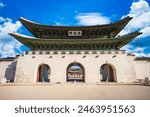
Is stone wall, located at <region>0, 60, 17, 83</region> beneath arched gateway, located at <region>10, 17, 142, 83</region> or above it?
beneath

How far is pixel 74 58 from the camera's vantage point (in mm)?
16938

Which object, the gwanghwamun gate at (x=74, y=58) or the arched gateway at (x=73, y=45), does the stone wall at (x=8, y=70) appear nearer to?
the gwanghwamun gate at (x=74, y=58)

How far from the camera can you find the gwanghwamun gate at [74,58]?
53.6ft

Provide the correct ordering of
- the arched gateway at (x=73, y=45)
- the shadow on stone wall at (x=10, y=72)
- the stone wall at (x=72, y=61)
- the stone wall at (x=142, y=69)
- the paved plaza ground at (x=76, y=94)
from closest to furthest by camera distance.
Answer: the paved plaza ground at (x=76, y=94) < the stone wall at (x=72, y=61) < the arched gateway at (x=73, y=45) < the stone wall at (x=142, y=69) < the shadow on stone wall at (x=10, y=72)

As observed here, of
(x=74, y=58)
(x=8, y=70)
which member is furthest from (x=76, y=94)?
(x=8, y=70)

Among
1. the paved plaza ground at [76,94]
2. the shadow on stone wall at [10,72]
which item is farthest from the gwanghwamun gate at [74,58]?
the paved plaza ground at [76,94]

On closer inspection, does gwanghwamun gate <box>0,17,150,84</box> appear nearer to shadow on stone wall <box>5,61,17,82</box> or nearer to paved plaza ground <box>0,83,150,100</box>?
shadow on stone wall <box>5,61,17,82</box>

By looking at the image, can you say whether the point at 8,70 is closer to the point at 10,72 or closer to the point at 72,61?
→ the point at 10,72

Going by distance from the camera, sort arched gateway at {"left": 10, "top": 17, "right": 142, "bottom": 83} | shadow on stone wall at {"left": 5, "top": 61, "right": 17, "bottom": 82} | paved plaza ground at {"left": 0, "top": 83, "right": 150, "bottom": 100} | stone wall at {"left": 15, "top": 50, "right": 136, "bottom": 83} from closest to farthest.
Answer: paved plaza ground at {"left": 0, "top": 83, "right": 150, "bottom": 100}
stone wall at {"left": 15, "top": 50, "right": 136, "bottom": 83}
arched gateway at {"left": 10, "top": 17, "right": 142, "bottom": 83}
shadow on stone wall at {"left": 5, "top": 61, "right": 17, "bottom": 82}

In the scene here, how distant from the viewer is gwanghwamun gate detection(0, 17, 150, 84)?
16.3m

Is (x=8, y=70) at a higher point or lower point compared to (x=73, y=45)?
lower

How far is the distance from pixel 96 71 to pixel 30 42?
10.6m

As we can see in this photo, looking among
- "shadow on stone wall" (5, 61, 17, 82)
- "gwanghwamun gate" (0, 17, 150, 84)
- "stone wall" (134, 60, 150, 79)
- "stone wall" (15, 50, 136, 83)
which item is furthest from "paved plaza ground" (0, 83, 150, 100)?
"shadow on stone wall" (5, 61, 17, 82)

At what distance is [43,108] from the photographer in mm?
4074
